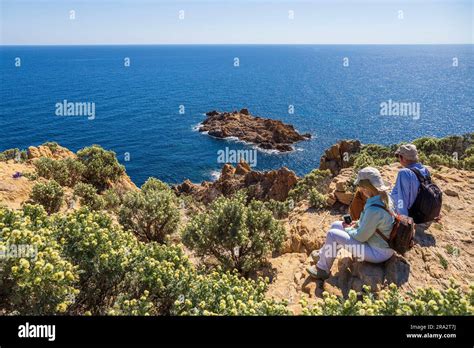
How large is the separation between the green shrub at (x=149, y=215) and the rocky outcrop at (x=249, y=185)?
20.2 m

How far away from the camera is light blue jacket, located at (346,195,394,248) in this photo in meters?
6.86

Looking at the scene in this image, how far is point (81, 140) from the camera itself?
69938mm

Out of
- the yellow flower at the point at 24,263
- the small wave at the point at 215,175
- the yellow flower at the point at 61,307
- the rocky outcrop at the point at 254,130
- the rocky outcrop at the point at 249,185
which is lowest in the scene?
the small wave at the point at 215,175

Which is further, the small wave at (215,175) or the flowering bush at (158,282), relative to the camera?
the small wave at (215,175)

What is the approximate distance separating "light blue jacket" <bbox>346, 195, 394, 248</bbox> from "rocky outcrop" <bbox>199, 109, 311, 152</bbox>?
60273 mm

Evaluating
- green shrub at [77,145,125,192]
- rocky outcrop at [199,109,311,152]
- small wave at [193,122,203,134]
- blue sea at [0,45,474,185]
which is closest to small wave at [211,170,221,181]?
blue sea at [0,45,474,185]

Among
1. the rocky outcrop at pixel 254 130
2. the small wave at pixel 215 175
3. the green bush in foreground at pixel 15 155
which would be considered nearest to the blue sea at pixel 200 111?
the small wave at pixel 215 175

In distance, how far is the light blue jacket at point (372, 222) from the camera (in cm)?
686

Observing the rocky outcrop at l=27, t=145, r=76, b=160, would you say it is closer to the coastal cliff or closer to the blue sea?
the coastal cliff

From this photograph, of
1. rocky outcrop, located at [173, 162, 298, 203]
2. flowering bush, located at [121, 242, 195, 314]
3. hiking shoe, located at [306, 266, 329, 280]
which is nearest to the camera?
flowering bush, located at [121, 242, 195, 314]

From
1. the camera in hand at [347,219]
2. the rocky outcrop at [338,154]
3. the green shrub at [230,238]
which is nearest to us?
the camera in hand at [347,219]

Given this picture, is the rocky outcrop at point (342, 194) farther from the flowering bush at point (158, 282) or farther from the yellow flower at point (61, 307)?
the yellow flower at point (61, 307)
